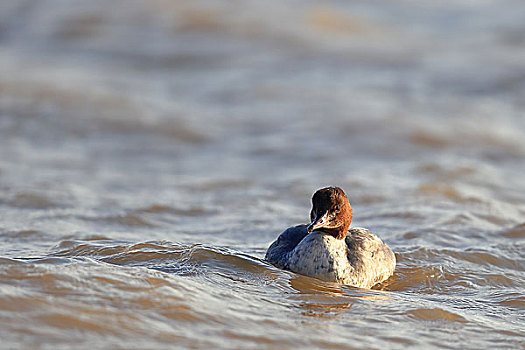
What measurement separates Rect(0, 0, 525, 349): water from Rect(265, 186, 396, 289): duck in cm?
15

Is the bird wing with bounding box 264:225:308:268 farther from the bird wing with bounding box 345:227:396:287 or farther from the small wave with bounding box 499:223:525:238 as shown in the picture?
the small wave with bounding box 499:223:525:238

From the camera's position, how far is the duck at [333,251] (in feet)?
21.3

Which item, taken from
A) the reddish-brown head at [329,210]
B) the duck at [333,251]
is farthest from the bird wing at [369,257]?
the reddish-brown head at [329,210]

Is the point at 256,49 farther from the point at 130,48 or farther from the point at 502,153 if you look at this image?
the point at 502,153

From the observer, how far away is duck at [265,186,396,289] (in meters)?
6.48

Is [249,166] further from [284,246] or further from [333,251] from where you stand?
[333,251]

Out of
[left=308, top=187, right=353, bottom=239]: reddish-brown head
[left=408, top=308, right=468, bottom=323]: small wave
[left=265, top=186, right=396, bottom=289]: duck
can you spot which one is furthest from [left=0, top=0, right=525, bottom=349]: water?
[left=308, top=187, right=353, bottom=239]: reddish-brown head

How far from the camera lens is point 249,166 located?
11469mm

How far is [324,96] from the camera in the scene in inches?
575

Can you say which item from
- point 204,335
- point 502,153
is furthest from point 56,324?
point 502,153

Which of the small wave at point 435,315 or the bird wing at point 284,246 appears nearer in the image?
the small wave at point 435,315

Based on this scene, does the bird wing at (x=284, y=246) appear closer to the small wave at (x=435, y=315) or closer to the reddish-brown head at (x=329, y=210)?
the reddish-brown head at (x=329, y=210)

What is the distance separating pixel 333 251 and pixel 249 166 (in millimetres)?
4995

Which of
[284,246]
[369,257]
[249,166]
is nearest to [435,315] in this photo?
[369,257]
